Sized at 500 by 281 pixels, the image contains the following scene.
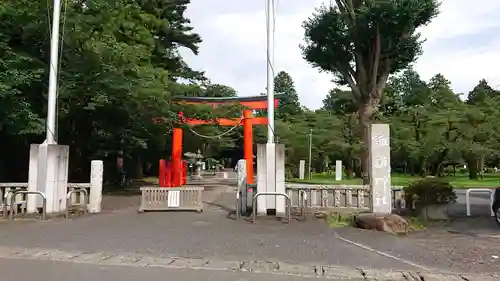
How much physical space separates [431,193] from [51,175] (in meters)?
10.8

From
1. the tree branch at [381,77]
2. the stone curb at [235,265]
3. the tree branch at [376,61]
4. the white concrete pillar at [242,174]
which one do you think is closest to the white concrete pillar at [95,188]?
the white concrete pillar at [242,174]

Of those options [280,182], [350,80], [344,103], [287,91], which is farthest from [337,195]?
[287,91]

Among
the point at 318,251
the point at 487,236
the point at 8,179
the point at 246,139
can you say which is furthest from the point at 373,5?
the point at 8,179

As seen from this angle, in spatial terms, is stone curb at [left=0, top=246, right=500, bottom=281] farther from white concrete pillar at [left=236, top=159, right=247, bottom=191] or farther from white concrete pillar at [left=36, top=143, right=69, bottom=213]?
white concrete pillar at [left=236, top=159, right=247, bottom=191]

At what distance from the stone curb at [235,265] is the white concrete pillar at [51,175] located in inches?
190

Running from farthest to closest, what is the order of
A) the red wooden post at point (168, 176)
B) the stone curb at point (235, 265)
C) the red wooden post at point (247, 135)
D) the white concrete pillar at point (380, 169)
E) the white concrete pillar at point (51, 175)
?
the red wooden post at point (168, 176), the red wooden post at point (247, 135), the white concrete pillar at point (51, 175), the white concrete pillar at point (380, 169), the stone curb at point (235, 265)

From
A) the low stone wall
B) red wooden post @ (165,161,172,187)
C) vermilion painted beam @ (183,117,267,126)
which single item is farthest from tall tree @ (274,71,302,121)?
the low stone wall

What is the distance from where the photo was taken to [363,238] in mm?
9703

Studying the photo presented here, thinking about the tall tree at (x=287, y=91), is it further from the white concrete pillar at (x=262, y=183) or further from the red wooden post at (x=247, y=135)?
the white concrete pillar at (x=262, y=183)

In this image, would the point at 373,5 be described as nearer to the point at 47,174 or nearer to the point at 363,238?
the point at 363,238

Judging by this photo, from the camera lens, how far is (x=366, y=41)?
21.6 m

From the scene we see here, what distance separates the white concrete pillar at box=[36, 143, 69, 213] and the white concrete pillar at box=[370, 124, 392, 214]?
29.3 ft

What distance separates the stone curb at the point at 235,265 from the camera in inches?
258

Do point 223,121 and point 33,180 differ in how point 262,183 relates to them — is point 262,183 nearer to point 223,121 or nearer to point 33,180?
point 33,180
